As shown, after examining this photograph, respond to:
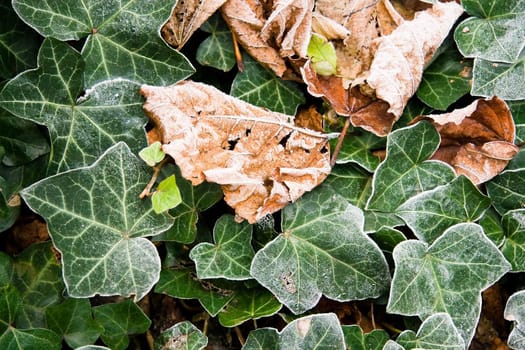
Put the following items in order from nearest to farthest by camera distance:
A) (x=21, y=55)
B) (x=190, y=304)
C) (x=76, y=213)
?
(x=76, y=213) < (x=21, y=55) < (x=190, y=304)

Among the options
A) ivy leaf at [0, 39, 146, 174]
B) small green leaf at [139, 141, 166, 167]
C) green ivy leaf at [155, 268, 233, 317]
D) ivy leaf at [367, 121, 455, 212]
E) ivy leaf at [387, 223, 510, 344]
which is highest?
ivy leaf at [0, 39, 146, 174]

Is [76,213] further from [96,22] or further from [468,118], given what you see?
[468,118]

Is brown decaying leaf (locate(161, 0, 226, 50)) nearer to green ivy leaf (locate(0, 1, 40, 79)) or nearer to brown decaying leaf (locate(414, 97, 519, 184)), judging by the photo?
green ivy leaf (locate(0, 1, 40, 79))

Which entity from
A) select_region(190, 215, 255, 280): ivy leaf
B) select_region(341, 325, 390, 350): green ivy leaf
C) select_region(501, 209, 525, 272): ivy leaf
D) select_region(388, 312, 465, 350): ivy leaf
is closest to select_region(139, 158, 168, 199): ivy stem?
select_region(190, 215, 255, 280): ivy leaf

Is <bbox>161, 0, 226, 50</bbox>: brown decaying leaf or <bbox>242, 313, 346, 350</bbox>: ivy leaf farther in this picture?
<bbox>161, 0, 226, 50</bbox>: brown decaying leaf

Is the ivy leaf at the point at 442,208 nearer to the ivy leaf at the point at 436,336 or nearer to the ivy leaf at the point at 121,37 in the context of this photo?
the ivy leaf at the point at 436,336

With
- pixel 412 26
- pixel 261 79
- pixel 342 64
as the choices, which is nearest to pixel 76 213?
pixel 261 79

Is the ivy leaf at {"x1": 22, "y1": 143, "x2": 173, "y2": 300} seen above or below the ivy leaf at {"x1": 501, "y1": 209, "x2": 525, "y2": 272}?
above
